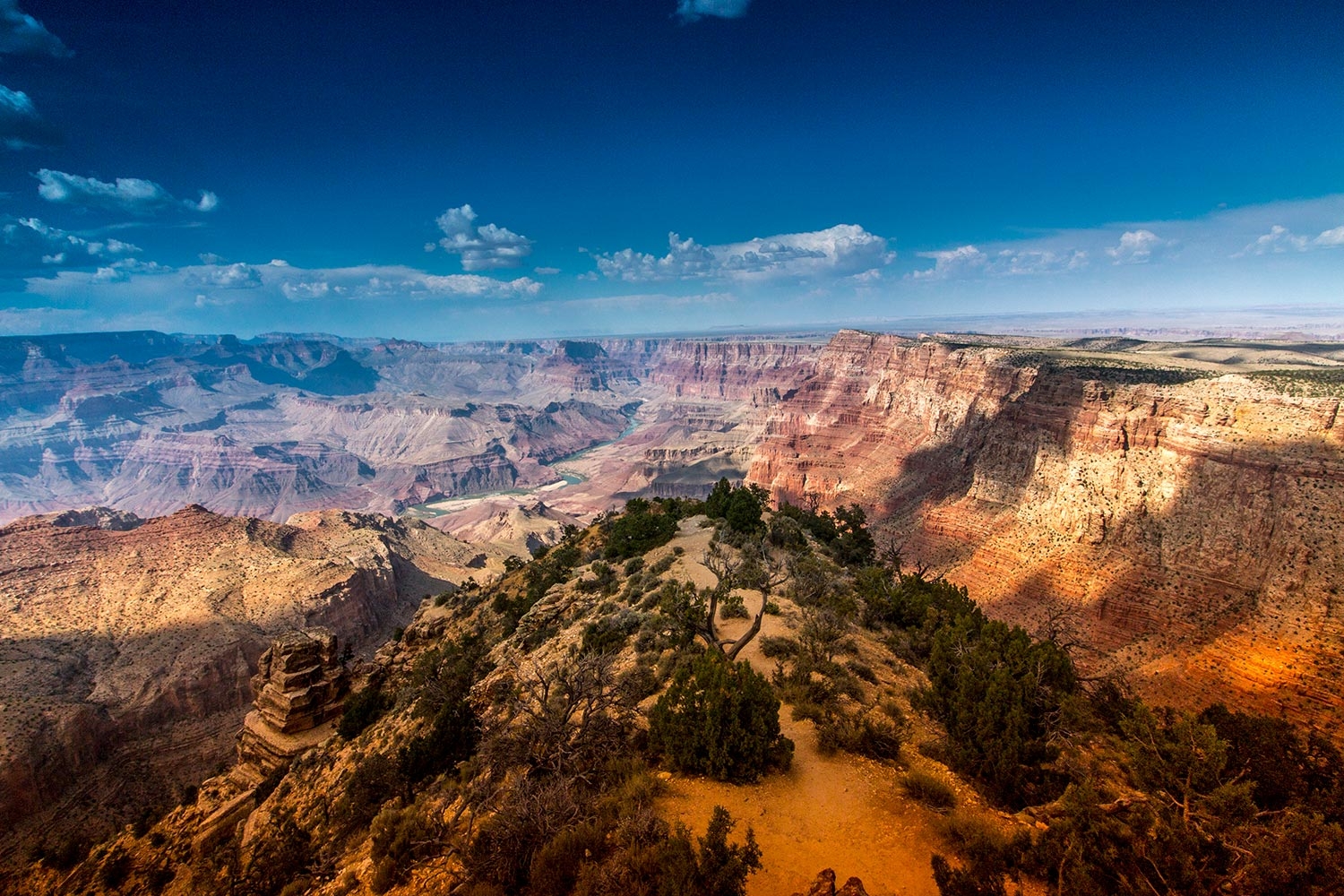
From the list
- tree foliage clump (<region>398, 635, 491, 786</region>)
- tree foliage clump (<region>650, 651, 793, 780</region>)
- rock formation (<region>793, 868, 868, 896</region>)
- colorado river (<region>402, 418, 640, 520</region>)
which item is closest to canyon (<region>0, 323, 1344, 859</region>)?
tree foliage clump (<region>650, 651, 793, 780</region>)

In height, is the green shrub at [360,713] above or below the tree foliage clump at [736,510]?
below

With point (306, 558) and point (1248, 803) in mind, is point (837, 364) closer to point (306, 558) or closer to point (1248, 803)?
point (306, 558)

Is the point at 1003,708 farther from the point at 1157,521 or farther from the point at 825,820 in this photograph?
the point at 1157,521

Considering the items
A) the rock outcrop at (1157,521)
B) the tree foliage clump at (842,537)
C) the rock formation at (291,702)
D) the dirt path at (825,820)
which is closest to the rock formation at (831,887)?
the dirt path at (825,820)

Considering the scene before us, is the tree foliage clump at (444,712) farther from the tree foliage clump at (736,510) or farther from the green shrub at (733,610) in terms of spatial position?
the tree foliage clump at (736,510)

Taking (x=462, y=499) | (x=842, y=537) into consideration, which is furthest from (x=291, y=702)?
(x=462, y=499)

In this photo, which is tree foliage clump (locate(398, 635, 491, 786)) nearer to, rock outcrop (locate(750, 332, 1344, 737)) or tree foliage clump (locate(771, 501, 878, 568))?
tree foliage clump (locate(771, 501, 878, 568))
